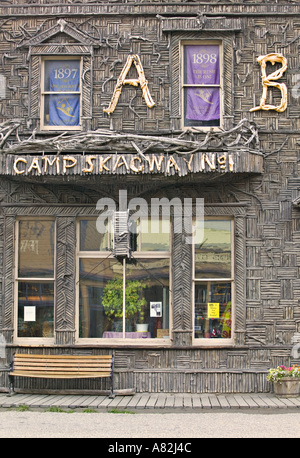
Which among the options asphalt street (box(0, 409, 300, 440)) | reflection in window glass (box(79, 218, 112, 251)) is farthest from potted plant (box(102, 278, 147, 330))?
asphalt street (box(0, 409, 300, 440))

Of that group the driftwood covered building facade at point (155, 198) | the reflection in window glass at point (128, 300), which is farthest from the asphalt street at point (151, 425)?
the reflection in window glass at point (128, 300)

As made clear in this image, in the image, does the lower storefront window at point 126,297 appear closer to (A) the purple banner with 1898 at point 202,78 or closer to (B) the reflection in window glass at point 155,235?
(B) the reflection in window glass at point 155,235

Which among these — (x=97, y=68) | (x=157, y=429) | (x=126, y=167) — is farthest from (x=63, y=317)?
(x=97, y=68)

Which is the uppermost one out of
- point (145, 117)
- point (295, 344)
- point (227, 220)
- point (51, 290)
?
point (145, 117)

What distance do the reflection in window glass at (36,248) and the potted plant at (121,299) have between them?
4.20 feet

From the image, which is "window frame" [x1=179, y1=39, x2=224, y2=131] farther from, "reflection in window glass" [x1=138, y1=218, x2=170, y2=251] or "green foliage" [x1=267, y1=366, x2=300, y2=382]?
"green foliage" [x1=267, y1=366, x2=300, y2=382]

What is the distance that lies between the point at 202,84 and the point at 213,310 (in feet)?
14.8

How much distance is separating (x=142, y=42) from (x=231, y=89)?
2.02 metres

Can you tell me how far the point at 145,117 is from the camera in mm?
13008

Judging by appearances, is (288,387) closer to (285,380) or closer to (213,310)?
(285,380)

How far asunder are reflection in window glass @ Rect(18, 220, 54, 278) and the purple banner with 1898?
12.3 feet

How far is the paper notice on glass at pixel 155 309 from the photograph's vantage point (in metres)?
13.0

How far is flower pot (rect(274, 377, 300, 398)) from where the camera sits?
1191 cm

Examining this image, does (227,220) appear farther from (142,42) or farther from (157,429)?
(157,429)
